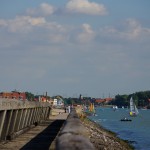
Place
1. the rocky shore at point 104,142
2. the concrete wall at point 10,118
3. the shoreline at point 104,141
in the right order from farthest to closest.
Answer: the shoreline at point 104,141, the rocky shore at point 104,142, the concrete wall at point 10,118

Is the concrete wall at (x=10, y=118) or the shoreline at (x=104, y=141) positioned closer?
the concrete wall at (x=10, y=118)

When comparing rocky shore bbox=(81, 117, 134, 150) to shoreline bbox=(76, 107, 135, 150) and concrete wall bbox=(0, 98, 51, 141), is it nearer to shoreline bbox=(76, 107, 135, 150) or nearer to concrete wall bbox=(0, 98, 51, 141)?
shoreline bbox=(76, 107, 135, 150)

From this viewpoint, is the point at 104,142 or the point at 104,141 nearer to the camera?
the point at 104,142

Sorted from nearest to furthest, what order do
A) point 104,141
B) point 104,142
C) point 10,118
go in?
point 10,118 → point 104,142 → point 104,141

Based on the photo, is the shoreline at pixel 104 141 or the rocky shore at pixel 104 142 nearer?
the rocky shore at pixel 104 142

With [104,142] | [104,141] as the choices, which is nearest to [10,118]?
[104,142]

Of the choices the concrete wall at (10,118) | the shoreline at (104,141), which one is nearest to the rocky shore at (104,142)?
the shoreline at (104,141)

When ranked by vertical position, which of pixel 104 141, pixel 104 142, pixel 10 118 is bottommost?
pixel 104 142

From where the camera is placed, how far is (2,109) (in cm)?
1806

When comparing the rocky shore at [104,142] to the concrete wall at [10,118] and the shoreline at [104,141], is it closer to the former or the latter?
the shoreline at [104,141]

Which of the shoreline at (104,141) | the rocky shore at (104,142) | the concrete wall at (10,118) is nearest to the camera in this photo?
the concrete wall at (10,118)

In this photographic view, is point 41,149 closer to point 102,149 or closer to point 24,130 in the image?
point 102,149

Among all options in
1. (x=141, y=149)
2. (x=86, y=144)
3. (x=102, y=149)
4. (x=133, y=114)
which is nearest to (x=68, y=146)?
(x=86, y=144)

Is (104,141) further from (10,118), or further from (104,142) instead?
(10,118)
